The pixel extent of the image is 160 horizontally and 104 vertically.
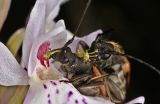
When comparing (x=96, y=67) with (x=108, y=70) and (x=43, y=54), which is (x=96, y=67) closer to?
(x=108, y=70)

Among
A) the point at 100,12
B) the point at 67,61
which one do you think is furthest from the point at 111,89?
the point at 100,12

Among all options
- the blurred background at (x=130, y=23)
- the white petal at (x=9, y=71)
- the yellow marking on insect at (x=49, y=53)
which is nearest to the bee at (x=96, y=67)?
the yellow marking on insect at (x=49, y=53)

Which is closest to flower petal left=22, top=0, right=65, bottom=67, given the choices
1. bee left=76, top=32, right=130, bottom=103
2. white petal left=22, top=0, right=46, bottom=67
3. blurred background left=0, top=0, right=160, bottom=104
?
white petal left=22, top=0, right=46, bottom=67

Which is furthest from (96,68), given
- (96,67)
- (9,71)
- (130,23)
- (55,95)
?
(130,23)

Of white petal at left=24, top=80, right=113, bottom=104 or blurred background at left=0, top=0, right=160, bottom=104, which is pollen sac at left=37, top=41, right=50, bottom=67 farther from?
blurred background at left=0, top=0, right=160, bottom=104

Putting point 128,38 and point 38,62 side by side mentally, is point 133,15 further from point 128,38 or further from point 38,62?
point 38,62
